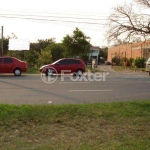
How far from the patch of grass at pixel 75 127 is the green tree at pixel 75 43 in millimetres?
31492

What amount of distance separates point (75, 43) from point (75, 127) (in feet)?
109

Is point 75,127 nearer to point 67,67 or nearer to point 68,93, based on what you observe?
point 68,93

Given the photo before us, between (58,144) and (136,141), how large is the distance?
1.44 meters

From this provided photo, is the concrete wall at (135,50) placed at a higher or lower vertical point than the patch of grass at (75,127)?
higher

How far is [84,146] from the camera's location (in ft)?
13.9

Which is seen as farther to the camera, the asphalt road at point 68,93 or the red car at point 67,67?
the red car at point 67,67

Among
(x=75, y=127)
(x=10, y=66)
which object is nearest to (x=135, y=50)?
(x=10, y=66)

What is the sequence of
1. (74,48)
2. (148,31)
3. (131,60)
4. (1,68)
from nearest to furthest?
(1,68) → (148,31) → (74,48) → (131,60)

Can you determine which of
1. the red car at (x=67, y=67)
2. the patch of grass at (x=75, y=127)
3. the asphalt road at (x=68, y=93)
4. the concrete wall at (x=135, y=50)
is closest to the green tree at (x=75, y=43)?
the concrete wall at (x=135, y=50)

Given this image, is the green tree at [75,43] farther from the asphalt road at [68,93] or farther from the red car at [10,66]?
the asphalt road at [68,93]

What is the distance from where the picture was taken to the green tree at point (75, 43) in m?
37.8

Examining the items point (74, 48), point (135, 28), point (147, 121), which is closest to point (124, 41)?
point (135, 28)

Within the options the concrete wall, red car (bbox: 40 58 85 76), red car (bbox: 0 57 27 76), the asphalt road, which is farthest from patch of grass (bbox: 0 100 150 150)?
the concrete wall

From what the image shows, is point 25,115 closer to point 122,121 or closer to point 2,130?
point 2,130
